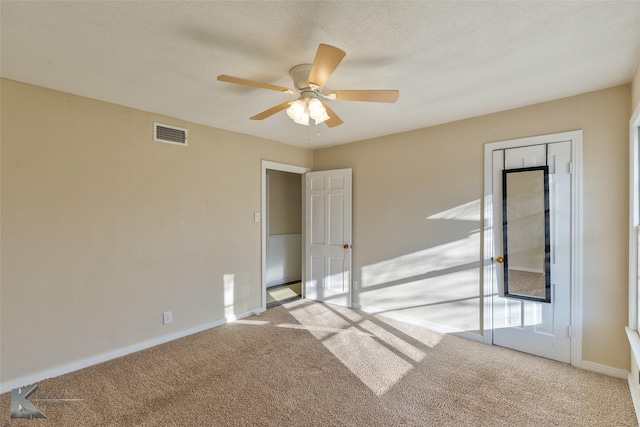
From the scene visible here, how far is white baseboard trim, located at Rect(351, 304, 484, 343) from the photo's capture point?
3216mm

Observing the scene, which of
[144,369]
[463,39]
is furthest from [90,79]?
[463,39]

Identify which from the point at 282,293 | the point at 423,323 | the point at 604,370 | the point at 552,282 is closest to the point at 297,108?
the point at 552,282

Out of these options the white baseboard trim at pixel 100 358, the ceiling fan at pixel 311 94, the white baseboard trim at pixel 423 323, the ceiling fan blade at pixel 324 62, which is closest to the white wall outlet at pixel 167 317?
the white baseboard trim at pixel 100 358

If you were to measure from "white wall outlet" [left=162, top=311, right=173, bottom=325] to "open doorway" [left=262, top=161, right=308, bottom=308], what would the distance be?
206cm

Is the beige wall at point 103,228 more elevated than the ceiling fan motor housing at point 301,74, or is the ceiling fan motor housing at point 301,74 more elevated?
the ceiling fan motor housing at point 301,74

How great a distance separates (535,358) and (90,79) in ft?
14.8

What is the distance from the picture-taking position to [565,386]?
7.67 ft

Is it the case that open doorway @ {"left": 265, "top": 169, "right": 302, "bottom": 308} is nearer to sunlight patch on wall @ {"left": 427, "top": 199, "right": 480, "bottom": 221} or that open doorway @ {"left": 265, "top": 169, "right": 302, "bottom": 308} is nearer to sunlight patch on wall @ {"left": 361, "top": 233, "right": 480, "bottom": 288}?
sunlight patch on wall @ {"left": 361, "top": 233, "right": 480, "bottom": 288}

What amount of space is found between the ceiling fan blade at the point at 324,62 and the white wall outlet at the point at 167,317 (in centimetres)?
279

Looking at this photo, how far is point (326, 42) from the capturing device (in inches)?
70.3

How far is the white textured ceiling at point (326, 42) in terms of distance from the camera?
153 cm

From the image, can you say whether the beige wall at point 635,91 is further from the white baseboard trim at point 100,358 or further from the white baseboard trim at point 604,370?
the white baseboard trim at point 100,358

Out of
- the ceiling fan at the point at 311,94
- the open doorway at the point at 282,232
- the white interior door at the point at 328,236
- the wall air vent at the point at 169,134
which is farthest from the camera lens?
the open doorway at the point at 282,232

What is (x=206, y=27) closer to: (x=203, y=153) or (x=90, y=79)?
(x=90, y=79)
